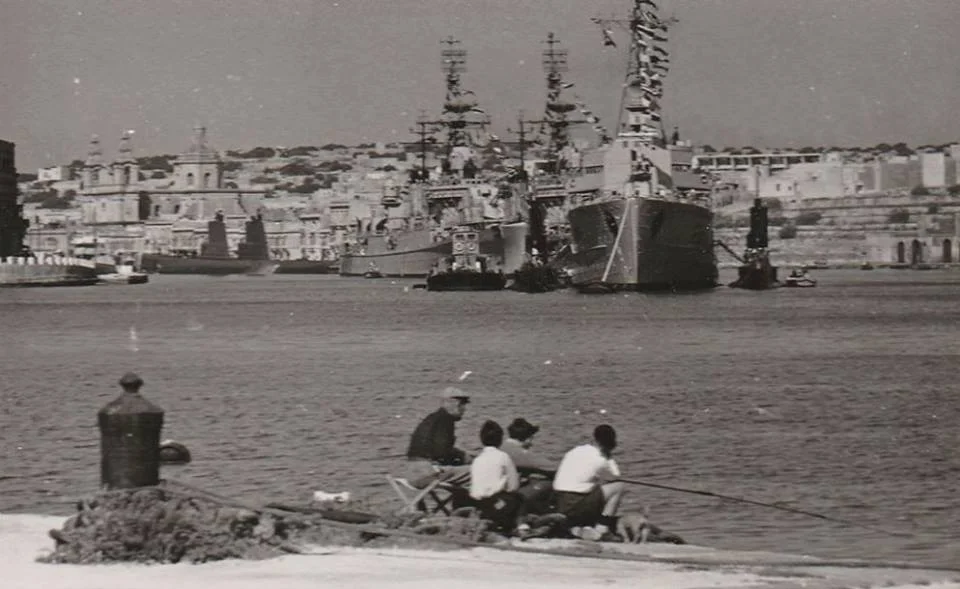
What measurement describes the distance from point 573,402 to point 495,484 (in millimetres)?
20904

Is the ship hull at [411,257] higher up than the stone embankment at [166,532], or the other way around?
the ship hull at [411,257]

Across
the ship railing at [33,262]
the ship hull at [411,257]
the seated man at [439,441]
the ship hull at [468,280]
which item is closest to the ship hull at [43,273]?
the ship railing at [33,262]

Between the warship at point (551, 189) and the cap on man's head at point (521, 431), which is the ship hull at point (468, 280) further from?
the cap on man's head at point (521, 431)

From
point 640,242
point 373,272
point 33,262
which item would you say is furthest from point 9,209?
point 640,242

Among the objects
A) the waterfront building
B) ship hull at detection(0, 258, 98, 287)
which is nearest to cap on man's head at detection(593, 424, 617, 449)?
ship hull at detection(0, 258, 98, 287)

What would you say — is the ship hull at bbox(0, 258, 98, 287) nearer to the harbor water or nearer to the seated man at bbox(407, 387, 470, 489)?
the harbor water

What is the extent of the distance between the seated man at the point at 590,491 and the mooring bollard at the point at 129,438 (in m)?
3.16

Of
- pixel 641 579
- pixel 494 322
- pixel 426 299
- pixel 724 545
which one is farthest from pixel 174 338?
pixel 641 579

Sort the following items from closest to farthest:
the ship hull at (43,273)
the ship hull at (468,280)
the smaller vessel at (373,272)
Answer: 1. the ship hull at (468,280)
2. the ship hull at (43,273)
3. the smaller vessel at (373,272)

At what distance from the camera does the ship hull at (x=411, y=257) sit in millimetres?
138500

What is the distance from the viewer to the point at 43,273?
482 feet

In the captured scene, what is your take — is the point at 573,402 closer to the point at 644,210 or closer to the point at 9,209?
the point at 644,210

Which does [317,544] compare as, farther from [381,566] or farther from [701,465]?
[701,465]

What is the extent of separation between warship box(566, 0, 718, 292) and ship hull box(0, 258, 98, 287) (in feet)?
174
